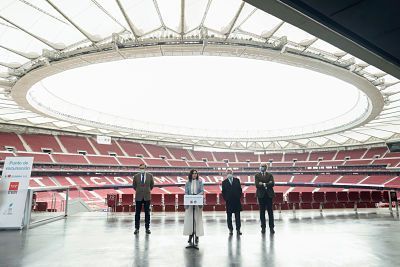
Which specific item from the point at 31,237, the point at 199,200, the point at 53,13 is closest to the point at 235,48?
the point at 53,13

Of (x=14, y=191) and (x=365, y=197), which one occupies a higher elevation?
(x=14, y=191)

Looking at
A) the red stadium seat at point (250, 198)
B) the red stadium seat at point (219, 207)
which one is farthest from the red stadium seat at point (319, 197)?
the red stadium seat at point (219, 207)

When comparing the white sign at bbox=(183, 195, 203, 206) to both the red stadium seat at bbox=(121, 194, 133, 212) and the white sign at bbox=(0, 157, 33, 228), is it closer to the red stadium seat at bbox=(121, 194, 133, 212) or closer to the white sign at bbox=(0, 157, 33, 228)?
the white sign at bbox=(0, 157, 33, 228)

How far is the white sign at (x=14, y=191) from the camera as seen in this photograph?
8.54 m

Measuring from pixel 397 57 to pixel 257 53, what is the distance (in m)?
9.60

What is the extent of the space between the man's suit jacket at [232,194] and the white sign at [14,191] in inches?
264

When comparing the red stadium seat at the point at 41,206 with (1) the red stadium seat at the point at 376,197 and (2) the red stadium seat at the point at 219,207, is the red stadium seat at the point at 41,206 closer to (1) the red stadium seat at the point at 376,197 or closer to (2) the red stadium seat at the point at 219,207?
(2) the red stadium seat at the point at 219,207

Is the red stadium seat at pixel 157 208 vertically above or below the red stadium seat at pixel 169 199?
below

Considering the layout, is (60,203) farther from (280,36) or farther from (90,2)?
(280,36)

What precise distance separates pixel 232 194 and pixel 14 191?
7.33 meters

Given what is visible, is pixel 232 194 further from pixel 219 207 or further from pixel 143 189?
pixel 219 207

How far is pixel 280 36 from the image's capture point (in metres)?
13.0

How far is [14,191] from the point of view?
8.91m

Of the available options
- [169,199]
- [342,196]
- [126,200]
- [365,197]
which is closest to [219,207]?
[169,199]
